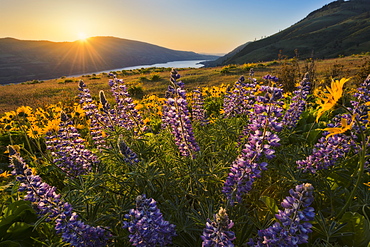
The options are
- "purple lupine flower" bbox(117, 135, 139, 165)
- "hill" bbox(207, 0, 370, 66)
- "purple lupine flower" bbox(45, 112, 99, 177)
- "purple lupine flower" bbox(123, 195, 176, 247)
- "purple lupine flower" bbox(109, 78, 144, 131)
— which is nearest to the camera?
"purple lupine flower" bbox(123, 195, 176, 247)

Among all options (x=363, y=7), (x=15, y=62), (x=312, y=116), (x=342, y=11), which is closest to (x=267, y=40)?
(x=342, y=11)

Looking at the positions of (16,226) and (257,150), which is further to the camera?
(16,226)

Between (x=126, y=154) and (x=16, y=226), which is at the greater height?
(x=126, y=154)

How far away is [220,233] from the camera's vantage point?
4.01ft

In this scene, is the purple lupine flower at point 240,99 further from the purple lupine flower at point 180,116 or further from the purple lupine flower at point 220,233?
the purple lupine flower at point 220,233

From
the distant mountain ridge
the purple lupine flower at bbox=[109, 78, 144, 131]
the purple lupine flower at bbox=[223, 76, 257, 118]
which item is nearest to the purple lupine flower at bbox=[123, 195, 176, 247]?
the purple lupine flower at bbox=[109, 78, 144, 131]

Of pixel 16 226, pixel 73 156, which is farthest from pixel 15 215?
pixel 73 156

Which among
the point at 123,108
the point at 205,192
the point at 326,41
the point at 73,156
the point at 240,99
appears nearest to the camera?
the point at 205,192

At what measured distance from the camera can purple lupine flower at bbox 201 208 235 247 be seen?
119 centimetres

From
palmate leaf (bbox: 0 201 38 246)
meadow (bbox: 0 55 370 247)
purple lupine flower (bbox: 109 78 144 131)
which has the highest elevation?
purple lupine flower (bbox: 109 78 144 131)

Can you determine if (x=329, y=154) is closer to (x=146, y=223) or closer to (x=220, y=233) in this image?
(x=220, y=233)

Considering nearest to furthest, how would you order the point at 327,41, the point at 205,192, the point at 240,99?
the point at 205,192
the point at 240,99
the point at 327,41

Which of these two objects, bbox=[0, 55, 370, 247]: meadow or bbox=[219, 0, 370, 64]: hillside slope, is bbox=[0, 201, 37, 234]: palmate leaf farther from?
bbox=[219, 0, 370, 64]: hillside slope

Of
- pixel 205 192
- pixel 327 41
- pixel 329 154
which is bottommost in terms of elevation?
pixel 205 192
